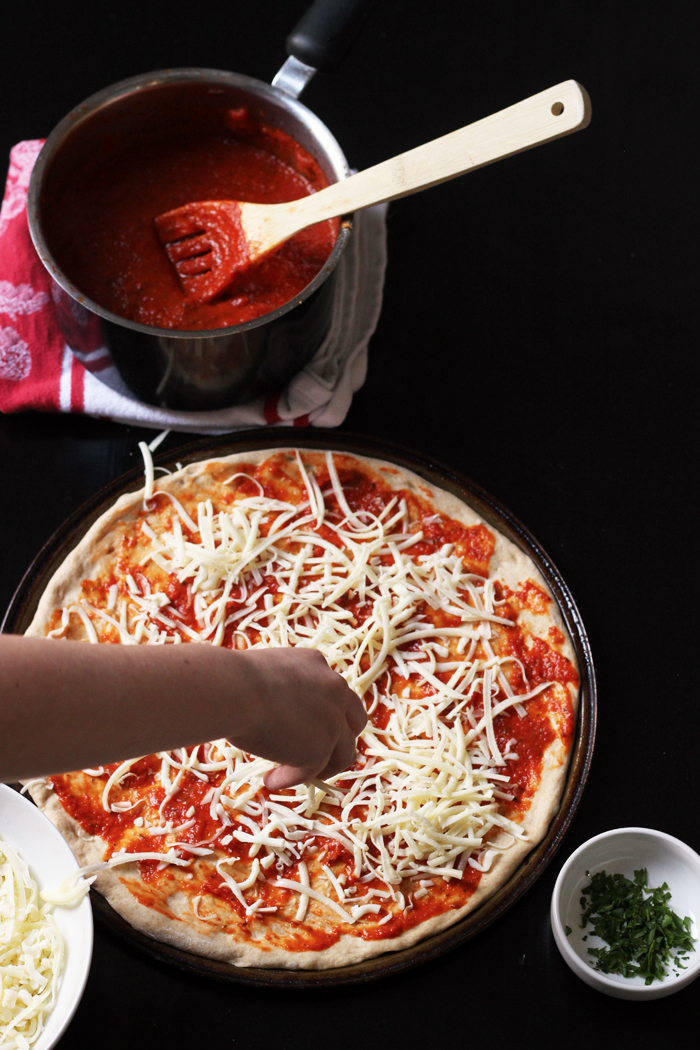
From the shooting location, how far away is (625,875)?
Result: 2.02 meters

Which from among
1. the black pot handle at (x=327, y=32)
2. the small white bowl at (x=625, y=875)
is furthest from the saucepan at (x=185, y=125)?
the small white bowl at (x=625, y=875)

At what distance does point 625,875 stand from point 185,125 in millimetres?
2001

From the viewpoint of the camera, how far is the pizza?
1.95 meters

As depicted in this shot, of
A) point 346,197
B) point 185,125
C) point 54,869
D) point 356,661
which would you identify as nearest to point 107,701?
point 54,869

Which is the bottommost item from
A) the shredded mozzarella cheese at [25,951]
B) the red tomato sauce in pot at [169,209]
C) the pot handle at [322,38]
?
the shredded mozzarella cheese at [25,951]

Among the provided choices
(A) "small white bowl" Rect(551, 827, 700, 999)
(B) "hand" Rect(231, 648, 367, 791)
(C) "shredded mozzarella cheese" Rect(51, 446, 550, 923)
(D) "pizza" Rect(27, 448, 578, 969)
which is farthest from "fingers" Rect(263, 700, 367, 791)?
(A) "small white bowl" Rect(551, 827, 700, 999)

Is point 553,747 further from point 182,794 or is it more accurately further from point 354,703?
point 182,794

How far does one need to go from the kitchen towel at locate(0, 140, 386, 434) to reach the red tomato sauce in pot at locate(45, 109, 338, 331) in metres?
0.20

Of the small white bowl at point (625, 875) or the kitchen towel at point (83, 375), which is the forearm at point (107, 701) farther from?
the kitchen towel at point (83, 375)

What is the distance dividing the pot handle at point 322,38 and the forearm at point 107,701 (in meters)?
1.48

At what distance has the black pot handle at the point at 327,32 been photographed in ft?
6.93

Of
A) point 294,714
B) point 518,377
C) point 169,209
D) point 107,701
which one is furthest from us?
point 518,377

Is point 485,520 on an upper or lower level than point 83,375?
lower

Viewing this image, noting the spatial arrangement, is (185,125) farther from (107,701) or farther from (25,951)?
(25,951)
